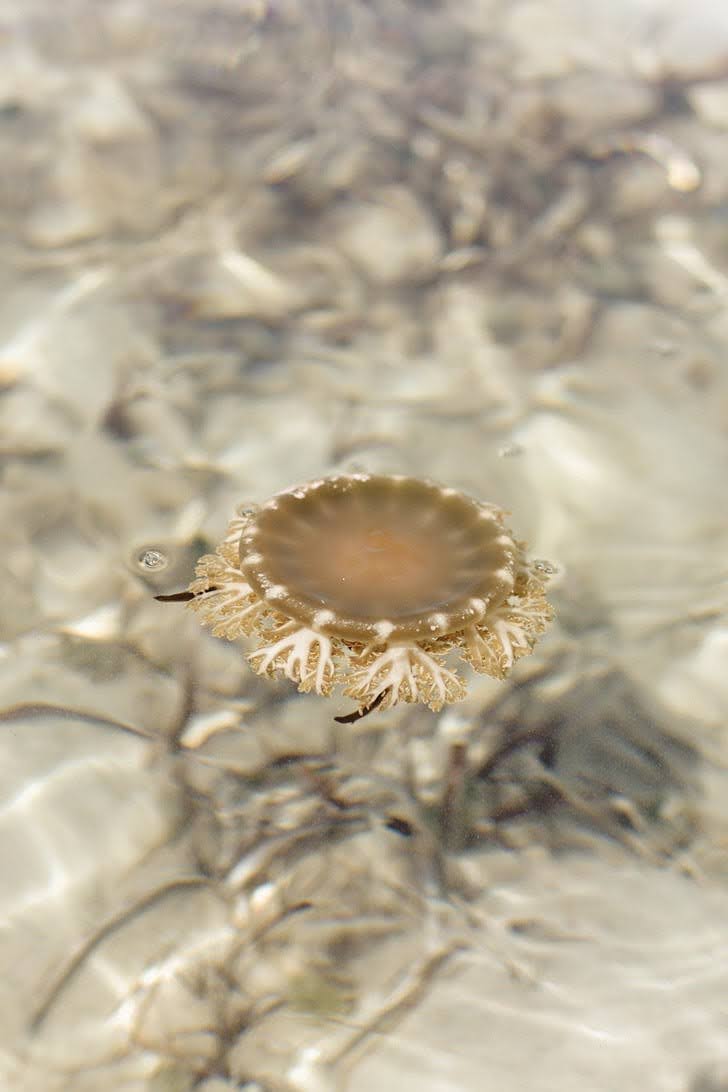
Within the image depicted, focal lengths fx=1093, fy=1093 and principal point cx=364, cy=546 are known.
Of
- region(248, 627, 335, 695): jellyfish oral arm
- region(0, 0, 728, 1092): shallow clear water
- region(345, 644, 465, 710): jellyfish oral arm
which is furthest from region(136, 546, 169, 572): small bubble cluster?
region(345, 644, 465, 710): jellyfish oral arm

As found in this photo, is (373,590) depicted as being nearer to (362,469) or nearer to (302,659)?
(302,659)

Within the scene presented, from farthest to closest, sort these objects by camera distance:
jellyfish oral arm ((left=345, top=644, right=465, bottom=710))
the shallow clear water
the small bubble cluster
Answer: the small bubble cluster < jellyfish oral arm ((left=345, top=644, right=465, bottom=710)) < the shallow clear water

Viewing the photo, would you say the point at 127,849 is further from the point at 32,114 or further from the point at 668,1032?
the point at 32,114

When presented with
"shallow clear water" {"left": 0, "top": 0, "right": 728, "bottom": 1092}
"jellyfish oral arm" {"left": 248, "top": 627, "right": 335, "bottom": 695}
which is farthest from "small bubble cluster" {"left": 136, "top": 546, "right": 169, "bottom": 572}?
"jellyfish oral arm" {"left": 248, "top": 627, "right": 335, "bottom": 695}

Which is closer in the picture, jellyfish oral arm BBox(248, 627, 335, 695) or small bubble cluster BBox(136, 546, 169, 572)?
jellyfish oral arm BBox(248, 627, 335, 695)

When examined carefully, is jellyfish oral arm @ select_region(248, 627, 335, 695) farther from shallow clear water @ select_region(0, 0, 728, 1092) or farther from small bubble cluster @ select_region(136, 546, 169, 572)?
small bubble cluster @ select_region(136, 546, 169, 572)

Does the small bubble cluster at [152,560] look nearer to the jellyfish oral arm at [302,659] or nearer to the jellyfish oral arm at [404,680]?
the jellyfish oral arm at [302,659]

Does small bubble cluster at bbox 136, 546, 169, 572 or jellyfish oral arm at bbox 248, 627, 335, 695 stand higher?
jellyfish oral arm at bbox 248, 627, 335, 695

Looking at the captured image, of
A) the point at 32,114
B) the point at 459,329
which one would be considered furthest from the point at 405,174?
the point at 32,114

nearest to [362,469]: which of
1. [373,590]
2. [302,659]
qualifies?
[373,590]

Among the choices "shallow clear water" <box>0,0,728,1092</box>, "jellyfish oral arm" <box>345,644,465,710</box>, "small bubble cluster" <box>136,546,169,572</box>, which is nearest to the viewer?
"shallow clear water" <box>0,0,728,1092</box>
